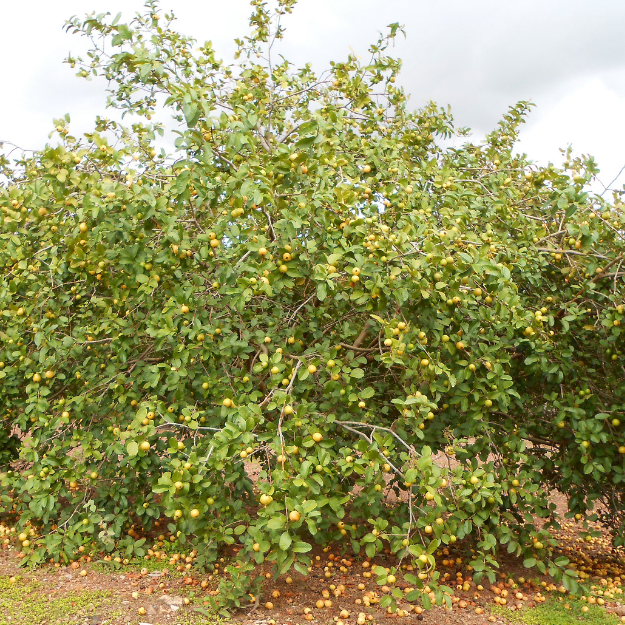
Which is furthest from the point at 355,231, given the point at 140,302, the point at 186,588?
the point at 186,588

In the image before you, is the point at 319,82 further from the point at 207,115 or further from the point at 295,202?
the point at 207,115

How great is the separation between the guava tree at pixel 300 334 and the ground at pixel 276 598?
0.63ft

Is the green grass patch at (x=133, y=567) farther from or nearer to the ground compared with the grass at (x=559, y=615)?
nearer to the ground

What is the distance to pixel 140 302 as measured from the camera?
147 inches

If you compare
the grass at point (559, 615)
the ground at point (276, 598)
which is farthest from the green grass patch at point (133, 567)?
the grass at point (559, 615)

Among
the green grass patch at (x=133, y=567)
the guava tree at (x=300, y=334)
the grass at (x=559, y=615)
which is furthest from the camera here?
the green grass patch at (x=133, y=567)

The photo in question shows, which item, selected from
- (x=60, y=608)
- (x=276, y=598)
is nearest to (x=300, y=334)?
(x=276, y=598)

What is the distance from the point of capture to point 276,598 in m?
3.63

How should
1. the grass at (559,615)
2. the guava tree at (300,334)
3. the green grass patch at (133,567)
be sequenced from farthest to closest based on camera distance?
the green grass patch at (133,567) → the grass at (559,615) → the guava tree at (300,334)

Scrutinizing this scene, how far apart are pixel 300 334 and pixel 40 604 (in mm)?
2235

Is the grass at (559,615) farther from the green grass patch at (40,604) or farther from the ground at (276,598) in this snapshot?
the green grass patch at (40,604)

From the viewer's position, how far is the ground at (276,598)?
10.9 feet

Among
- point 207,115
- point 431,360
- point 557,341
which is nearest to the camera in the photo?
point 207,115

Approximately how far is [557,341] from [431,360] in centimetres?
123
